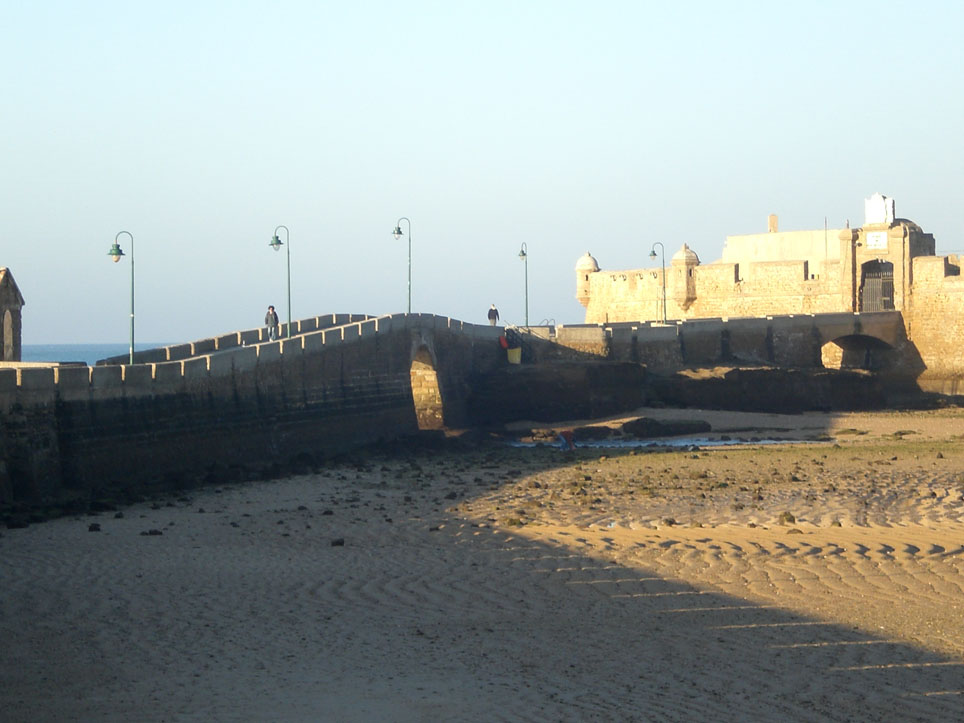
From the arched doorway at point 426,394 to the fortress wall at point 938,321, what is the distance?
22.5 metres

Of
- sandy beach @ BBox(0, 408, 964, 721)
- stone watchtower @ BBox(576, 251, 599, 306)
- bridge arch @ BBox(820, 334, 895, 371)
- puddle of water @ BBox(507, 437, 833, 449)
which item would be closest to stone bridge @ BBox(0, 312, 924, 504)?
bridge arch @ BBox(820, 334, 895, 371)

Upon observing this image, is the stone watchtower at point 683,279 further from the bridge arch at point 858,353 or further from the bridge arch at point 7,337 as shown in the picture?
the bridge arch at point 7,337

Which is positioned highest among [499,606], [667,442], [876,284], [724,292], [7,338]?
[876,284]

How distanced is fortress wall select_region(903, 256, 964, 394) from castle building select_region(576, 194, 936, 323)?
0.64 m

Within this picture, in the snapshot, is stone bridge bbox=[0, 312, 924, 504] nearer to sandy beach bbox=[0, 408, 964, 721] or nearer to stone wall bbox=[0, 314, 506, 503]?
stone wall bbox=[0, 314, 506, 503]

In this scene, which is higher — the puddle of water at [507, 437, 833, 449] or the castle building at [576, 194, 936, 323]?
the castle building at [576, 194, 936, 323]

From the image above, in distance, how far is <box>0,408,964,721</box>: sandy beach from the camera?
9.52 meters

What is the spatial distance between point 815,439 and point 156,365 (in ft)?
60.1

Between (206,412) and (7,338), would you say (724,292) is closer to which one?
(7,338)

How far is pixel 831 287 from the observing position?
53000 mm

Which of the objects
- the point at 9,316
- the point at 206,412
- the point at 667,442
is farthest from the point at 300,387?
the point at 667,442

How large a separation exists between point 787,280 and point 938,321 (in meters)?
7.41

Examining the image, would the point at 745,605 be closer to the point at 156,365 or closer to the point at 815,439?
the point at 156,365

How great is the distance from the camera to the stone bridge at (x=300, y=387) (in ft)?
72.6
